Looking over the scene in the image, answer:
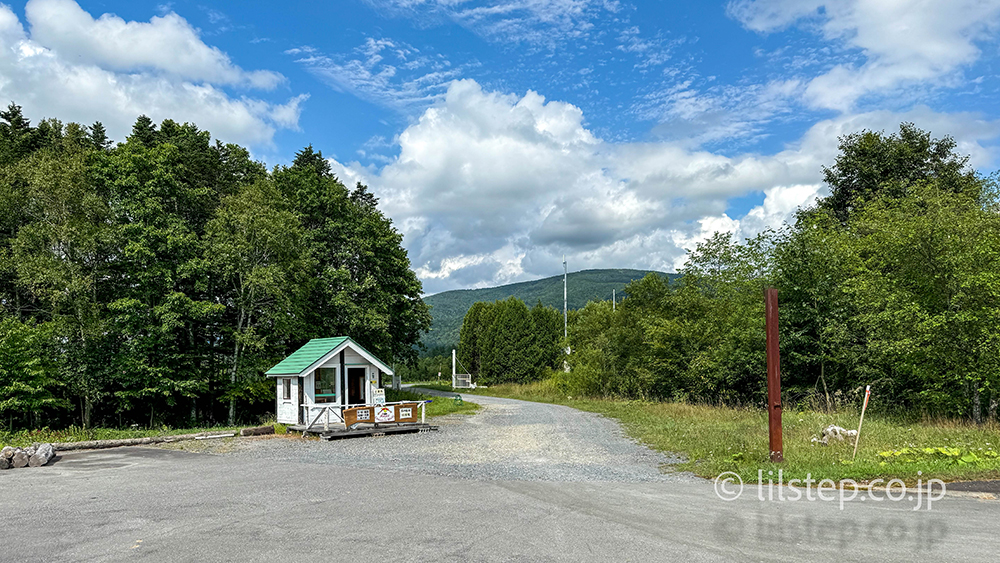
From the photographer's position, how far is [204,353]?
27797 mm

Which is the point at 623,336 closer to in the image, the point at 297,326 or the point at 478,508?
the point at 297,326

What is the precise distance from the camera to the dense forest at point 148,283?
22.7m

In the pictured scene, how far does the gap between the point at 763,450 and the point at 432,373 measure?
79.4 meters

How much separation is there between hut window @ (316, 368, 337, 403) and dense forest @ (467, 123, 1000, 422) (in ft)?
53.1

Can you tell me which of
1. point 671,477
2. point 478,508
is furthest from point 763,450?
point 478,508

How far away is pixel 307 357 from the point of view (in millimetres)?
22172

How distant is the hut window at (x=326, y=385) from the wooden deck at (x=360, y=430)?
153 cm

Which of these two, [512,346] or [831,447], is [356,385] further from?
[512,346]

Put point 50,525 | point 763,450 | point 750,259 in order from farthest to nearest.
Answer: point 750,259 → point 763,450 → point 50,525

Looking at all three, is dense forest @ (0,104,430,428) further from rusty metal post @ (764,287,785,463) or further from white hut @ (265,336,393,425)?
rusty metal post @ (764,287,785,463)

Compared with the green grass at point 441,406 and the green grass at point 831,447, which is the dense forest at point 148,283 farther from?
the green grass at point 831,447

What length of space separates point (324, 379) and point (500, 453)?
32.4 ft

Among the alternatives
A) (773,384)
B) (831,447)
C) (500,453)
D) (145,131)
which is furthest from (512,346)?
(773,384)

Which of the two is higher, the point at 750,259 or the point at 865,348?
the point at 750,259
